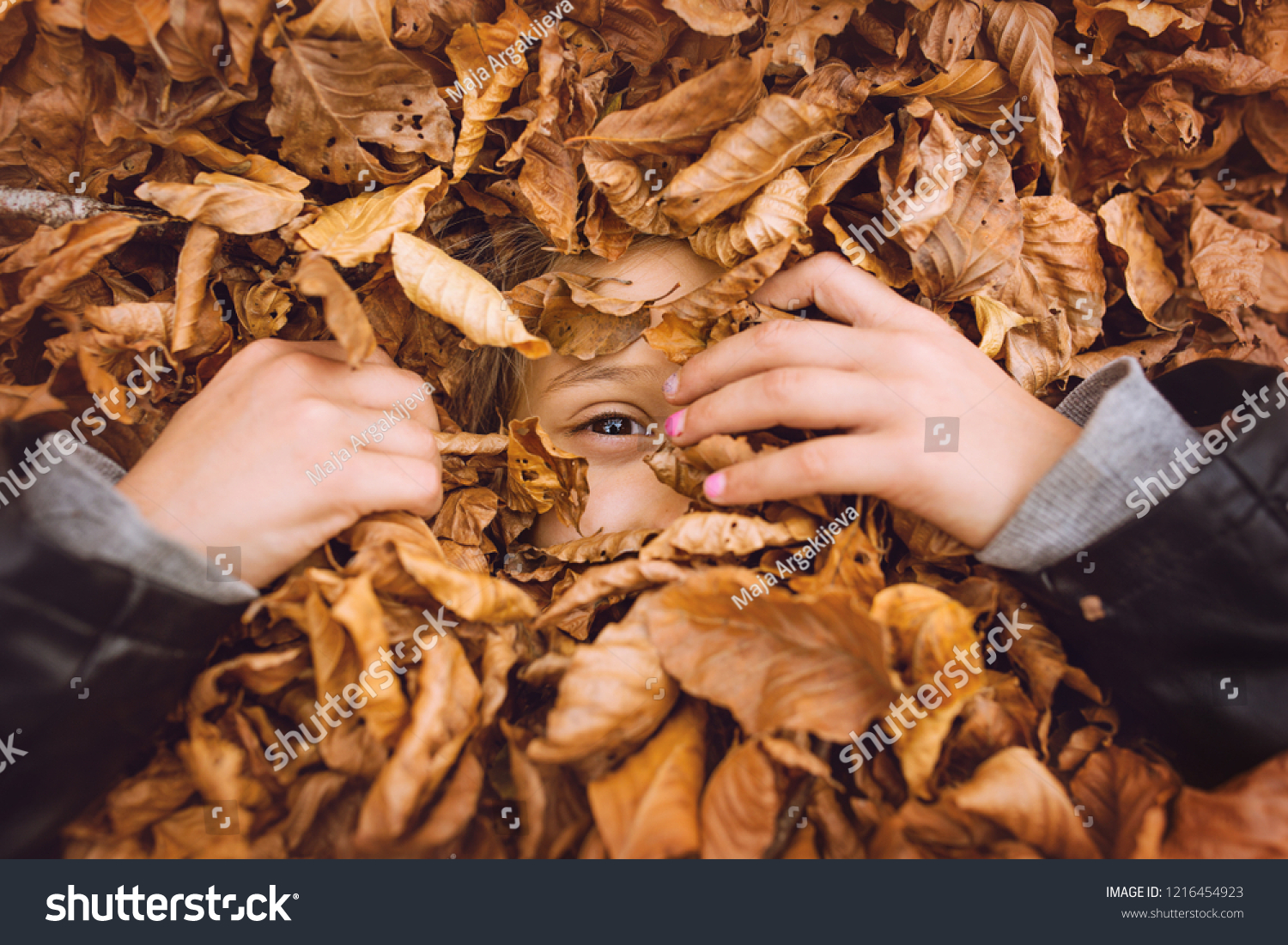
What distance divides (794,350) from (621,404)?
1.13 ft

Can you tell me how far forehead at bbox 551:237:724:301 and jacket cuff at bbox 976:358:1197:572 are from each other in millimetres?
599

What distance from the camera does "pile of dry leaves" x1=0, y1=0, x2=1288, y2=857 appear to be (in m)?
0.86

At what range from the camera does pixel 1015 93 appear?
1.18 meters

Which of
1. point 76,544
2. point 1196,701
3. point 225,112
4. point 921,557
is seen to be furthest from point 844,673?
point 225,112

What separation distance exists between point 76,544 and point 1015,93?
149 cm

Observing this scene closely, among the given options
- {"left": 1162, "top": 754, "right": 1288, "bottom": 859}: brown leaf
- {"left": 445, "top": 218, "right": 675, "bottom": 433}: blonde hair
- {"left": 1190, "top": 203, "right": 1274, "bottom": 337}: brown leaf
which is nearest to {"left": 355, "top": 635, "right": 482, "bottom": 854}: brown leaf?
{"left": 445, "top": 218, "right": 675, "bottom": 433}: blonde hair

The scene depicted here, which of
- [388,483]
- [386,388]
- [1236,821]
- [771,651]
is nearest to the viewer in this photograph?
[1236,821]

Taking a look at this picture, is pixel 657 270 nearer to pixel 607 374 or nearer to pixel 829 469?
pixel 607 374

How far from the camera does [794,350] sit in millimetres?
1086

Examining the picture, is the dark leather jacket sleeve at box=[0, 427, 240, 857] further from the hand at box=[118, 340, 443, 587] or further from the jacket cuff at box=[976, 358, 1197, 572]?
the jacket cuff at box=[976, 358, 1197, 572]

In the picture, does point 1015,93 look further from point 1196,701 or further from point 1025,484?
point 1196,701

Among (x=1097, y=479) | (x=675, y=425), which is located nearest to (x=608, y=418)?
(x=675, y=425)

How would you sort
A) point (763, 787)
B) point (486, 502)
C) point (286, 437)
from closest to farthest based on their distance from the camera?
1. point (763, 787)
2. point (286, 437)
3. point (486, 502)

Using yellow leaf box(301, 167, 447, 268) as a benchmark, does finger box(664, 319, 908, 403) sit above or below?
below
